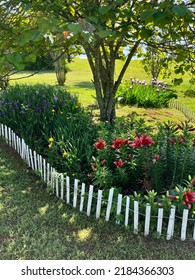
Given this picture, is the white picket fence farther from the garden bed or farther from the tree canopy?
the tree canopy

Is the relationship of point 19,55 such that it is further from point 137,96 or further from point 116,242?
point 137,96

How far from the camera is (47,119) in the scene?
5.43 m

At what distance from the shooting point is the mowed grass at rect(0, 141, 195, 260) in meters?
2.76

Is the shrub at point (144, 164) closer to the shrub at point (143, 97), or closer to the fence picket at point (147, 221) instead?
the fence picket at point (147, 221)

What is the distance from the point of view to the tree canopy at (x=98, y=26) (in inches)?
94.9

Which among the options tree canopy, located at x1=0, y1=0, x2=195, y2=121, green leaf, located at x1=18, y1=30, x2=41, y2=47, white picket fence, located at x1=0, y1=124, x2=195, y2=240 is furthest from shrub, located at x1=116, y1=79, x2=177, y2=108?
green leaf, located at x1=18, y1=30, x2=41, y2=47

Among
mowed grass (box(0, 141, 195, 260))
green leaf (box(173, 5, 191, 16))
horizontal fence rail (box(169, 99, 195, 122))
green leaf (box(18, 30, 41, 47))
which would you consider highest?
green leaf (box(173, 5, 191, 16))

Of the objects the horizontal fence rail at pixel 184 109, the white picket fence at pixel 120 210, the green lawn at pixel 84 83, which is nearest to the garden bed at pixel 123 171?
the white picket fence at pixel 120 210

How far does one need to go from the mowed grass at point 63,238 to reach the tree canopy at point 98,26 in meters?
1.63

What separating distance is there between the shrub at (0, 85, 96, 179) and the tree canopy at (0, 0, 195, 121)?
97cm

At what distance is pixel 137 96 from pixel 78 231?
7.64 m

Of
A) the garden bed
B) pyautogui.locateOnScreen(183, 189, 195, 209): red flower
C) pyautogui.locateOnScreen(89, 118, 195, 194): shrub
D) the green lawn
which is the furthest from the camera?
the green lawn

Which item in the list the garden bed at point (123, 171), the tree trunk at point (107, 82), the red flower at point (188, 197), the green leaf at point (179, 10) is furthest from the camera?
the tree trunk at point (107, 82)
